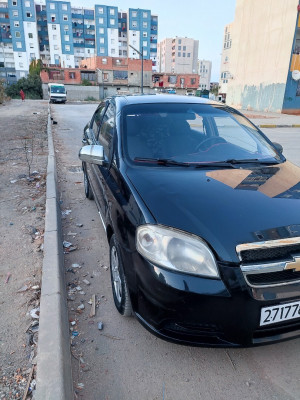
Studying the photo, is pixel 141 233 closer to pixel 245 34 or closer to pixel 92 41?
pixel 245 34

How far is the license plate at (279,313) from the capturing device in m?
1.69

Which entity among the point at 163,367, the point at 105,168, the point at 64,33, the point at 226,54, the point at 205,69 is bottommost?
the point at 163,367

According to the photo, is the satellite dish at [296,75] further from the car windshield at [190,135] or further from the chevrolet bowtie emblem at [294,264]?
the chevrolet bowtie emblem at [294,264]

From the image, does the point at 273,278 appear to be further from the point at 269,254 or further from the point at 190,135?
the point at 190,135

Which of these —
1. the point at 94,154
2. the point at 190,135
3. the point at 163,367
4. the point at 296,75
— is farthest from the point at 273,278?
the point at 296,75

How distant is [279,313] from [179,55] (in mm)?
127475

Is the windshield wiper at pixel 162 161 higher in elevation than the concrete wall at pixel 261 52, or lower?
lower

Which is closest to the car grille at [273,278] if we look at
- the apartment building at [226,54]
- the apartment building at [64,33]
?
the apartment building at [226,54]

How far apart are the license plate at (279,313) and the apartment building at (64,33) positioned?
89190mm

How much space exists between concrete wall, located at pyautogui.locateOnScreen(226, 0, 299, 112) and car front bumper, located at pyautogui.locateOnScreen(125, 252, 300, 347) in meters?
27.7

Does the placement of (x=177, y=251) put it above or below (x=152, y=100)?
below

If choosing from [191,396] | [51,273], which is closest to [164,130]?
[51,273]

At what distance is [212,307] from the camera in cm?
167

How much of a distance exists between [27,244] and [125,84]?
67.6m
